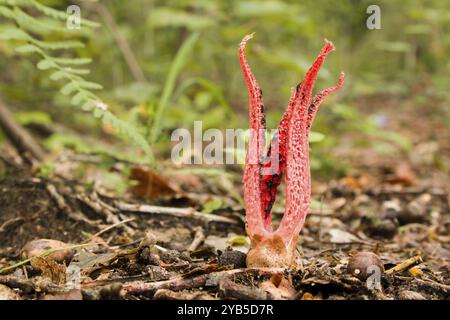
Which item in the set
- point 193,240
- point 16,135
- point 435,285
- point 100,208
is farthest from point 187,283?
point 16,135

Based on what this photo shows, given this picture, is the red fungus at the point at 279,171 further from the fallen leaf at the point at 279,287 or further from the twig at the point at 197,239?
the twig at the point at 197,239

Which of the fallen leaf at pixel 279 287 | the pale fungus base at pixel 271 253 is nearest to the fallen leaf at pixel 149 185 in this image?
the pale fungus base at pixel 271 253

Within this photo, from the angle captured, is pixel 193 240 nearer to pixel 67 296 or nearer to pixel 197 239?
pixel 197 239

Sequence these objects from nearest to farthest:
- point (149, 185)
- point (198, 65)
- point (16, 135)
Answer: point (149, 185)
point (16, 135)
point (198, 65)

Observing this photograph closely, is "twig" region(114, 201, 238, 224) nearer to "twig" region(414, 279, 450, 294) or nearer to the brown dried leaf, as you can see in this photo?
the brown dried leaf

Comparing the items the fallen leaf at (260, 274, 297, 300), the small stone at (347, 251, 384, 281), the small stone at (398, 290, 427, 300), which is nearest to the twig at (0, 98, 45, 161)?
the fallen leaf at (260, 274, 297, 300)
